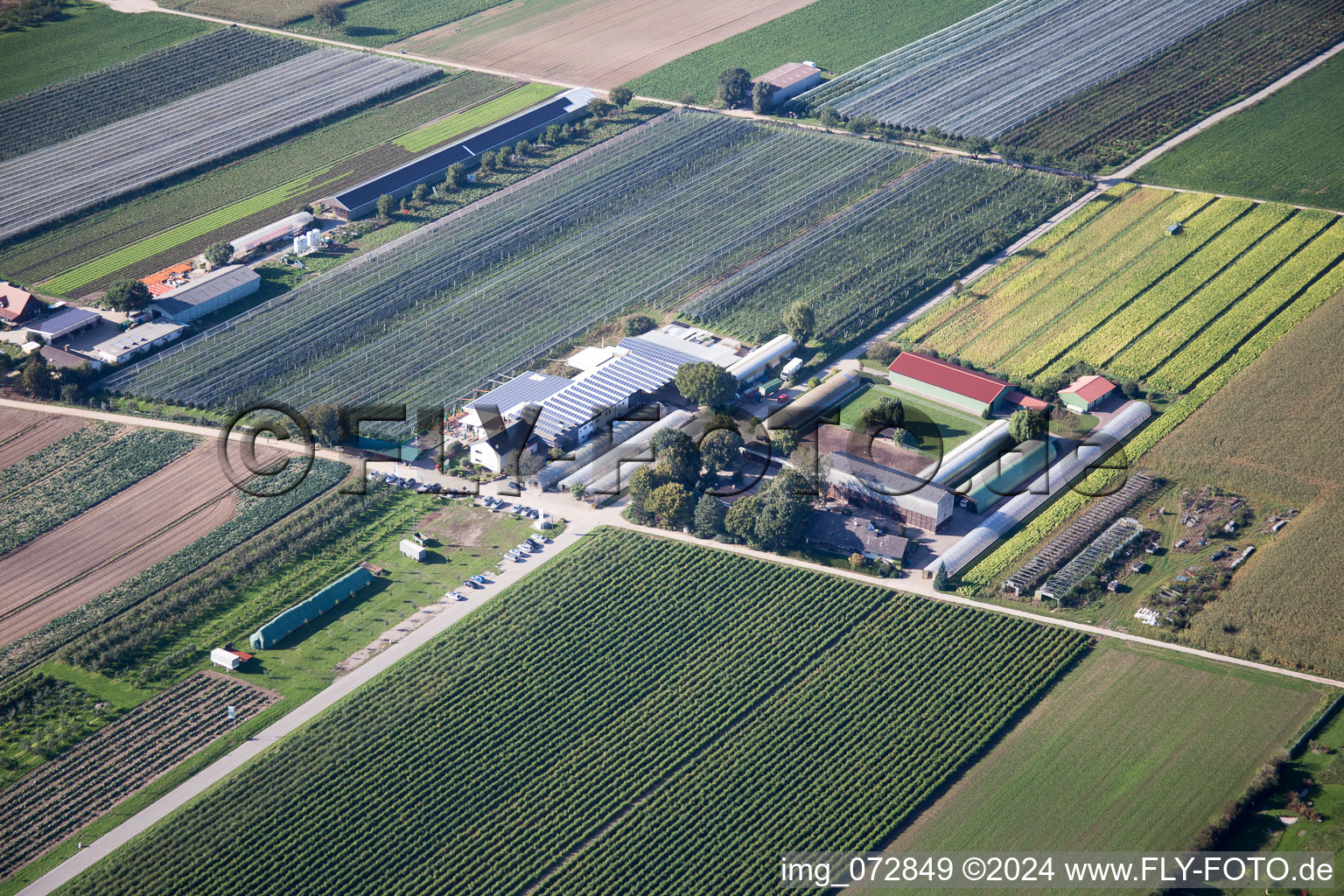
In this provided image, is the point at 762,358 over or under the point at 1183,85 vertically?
under

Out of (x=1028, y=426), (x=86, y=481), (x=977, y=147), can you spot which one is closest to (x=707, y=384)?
(x=1028, y=426)

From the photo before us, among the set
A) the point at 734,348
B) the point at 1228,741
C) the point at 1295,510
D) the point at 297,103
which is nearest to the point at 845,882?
the point at 1228,741

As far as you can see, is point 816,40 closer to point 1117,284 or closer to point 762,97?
point 762,97

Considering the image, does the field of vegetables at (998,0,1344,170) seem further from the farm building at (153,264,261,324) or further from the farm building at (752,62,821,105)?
the farm building at (153,264,261,324)

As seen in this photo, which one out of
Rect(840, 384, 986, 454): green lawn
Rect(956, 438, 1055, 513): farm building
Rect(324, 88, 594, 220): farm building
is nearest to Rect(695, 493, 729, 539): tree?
Rect(840, 384, 986, 454): green lawn

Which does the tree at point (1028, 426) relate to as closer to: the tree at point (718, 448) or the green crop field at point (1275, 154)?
the tree at point (718, 448)

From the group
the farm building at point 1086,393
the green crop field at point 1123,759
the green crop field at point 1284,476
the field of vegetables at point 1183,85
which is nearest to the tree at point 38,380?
the green crop field at point 1123,759
